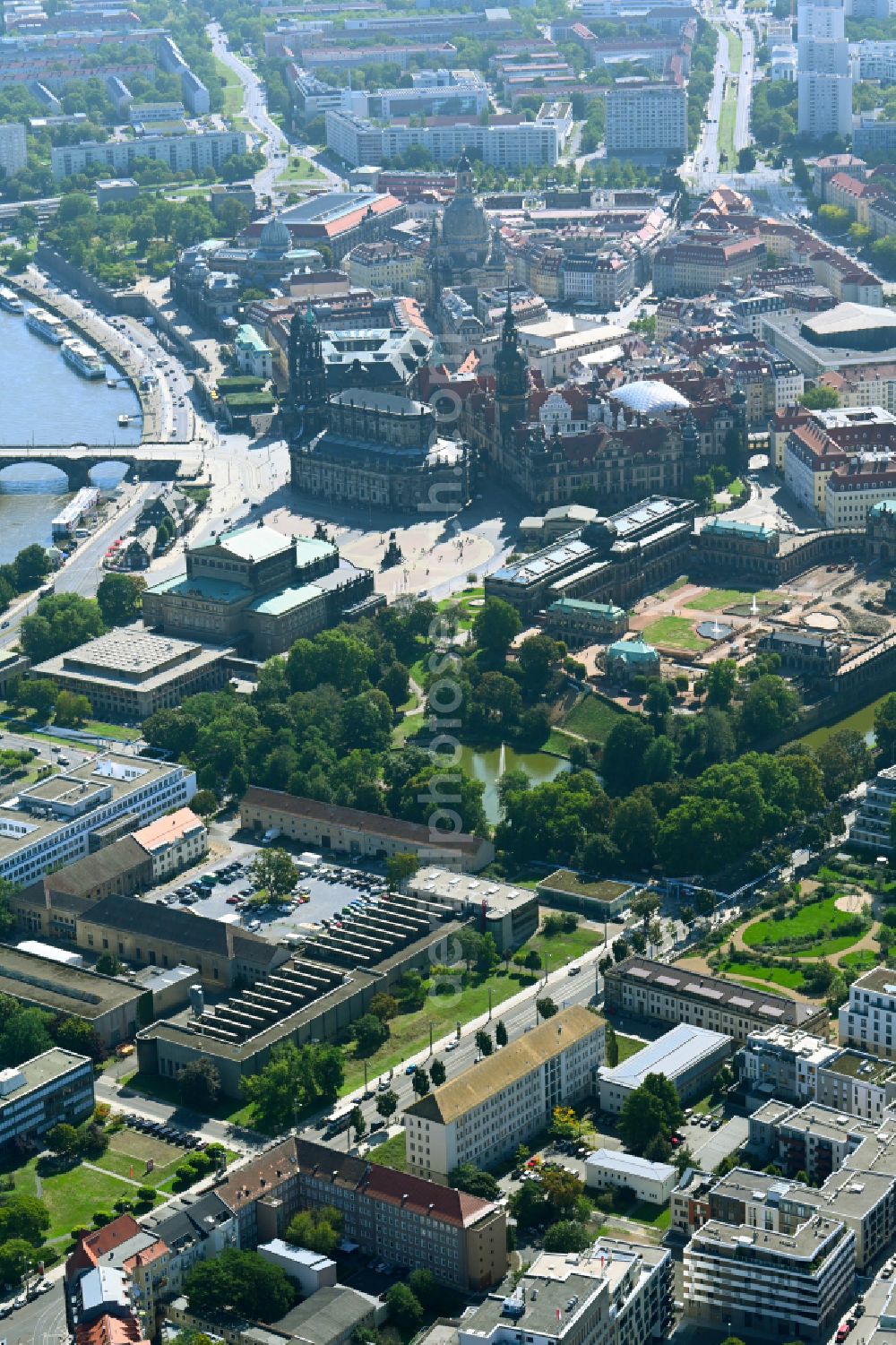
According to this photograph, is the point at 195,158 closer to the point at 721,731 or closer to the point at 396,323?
the point at 396,323

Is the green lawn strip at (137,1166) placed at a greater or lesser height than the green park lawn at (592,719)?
lesser

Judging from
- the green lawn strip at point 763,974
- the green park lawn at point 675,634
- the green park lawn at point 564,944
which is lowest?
the green park lawn at point 564,944

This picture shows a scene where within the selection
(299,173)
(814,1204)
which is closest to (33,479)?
(299,173)

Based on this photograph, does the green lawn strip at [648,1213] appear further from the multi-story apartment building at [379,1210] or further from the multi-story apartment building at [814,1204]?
the multi-story apartment building at [379,1210]

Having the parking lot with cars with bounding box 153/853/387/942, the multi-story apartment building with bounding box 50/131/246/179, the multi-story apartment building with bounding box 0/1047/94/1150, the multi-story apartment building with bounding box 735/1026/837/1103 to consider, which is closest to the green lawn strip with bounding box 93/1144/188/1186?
the multi-story apartment building with bounding box 0/1047/94/1150

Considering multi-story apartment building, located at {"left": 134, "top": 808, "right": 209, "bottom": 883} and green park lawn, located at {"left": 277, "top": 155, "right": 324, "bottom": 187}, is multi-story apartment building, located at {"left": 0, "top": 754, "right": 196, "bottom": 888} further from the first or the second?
green park lawn, located at {"left": 277, "top": 155, "right": 324, "bottom": 187}

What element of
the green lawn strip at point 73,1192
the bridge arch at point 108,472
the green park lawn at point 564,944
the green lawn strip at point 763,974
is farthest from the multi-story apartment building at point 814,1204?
the bridge arch at point 108,472
